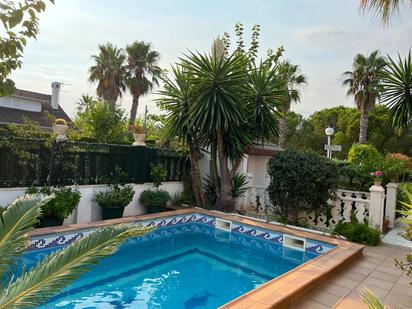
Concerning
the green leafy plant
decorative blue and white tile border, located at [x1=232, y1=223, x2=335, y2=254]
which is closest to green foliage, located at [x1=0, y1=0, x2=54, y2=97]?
the green leafy plant

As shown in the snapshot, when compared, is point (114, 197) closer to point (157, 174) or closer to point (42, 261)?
point (157, 174)

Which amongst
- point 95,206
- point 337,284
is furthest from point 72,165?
point 337,284

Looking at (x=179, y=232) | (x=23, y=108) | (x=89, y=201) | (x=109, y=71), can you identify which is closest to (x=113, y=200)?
(x=89, y=201)

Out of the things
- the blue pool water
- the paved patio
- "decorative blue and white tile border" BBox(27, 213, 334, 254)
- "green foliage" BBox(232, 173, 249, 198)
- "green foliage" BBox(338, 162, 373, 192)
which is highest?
"green foliage" BBox(338, 162, 373, 192)

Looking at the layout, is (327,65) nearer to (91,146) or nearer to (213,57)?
(213,57)

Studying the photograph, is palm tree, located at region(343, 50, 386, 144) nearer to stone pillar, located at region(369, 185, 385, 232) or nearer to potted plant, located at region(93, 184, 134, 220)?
stone pillar, located at region(369, 185, 385, 232)

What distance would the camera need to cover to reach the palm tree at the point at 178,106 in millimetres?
10781

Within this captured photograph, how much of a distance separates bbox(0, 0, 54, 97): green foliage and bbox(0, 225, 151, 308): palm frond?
1.49 m

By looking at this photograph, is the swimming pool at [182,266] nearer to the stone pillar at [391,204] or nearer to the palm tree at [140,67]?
the stone pillar at [391,204]

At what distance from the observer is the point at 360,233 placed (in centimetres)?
822

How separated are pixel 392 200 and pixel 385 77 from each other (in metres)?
4.60

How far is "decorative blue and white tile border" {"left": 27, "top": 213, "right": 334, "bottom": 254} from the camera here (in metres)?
7.19

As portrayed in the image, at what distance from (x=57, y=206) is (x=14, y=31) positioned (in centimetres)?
613

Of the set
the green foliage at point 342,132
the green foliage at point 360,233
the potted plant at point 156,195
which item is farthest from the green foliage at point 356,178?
the green foliage at point 342,132
